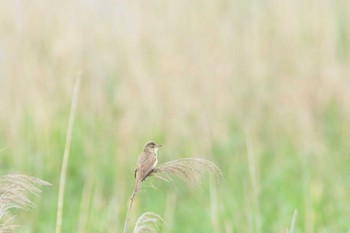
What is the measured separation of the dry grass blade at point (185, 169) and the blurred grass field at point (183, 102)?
257 cm

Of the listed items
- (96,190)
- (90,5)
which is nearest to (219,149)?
(96,190)

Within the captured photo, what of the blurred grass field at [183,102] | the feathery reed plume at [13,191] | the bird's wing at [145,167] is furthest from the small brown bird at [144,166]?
the blurred grass field at [183,102]

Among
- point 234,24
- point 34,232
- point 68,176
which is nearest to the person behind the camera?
point 34,232

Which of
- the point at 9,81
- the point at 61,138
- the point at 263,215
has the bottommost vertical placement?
the point at 263,215

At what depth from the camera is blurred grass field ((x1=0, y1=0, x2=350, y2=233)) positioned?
4.37m

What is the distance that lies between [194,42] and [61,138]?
3.41 ft

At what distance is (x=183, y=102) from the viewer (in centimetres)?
500

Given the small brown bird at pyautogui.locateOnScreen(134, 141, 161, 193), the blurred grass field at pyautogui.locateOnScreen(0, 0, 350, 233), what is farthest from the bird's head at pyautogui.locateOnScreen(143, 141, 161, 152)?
the blurred grass field at pyautogui.locateOnScreen(0, 0, 350, 233)

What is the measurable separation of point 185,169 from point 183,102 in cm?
367

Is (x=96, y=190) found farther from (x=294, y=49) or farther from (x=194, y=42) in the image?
(x=294, y=49)

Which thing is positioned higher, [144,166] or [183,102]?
[144,166]

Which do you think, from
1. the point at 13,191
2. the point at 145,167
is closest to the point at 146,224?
the point at 145,167

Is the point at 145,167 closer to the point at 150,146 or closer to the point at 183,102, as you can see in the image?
the point at 150,146

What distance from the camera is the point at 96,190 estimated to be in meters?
4.20
